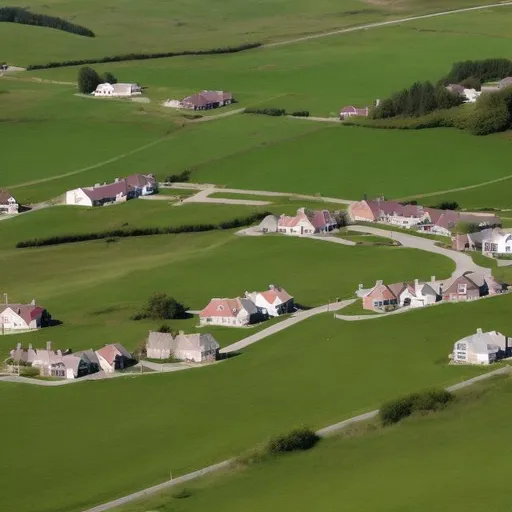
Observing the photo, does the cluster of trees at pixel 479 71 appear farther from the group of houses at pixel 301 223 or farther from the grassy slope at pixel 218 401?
the grassy slope at pixel 218 401

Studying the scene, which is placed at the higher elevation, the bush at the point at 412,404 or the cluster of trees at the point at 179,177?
the bush at the point at 412,404

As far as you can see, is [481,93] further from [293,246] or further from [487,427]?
[487,427]

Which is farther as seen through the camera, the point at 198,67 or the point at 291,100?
the point at 198,67

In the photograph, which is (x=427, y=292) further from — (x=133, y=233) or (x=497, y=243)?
(x=133, y=233)

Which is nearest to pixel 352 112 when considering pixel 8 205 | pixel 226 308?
pixel 8 205


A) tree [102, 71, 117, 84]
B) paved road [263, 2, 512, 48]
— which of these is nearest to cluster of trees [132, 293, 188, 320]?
tree [102, 71, 117, 84]

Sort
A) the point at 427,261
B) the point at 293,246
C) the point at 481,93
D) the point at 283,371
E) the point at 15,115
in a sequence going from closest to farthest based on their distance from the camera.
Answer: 1. the point at 283,371
2. the point at 427,261
3. the point at 293,246
4. the point at 481,93
5. the point at 15,115

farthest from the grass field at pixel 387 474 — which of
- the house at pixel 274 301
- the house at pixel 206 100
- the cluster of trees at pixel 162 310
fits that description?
the house at pixel 206 100

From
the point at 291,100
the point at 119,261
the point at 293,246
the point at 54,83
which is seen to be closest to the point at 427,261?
the point at 293,246
